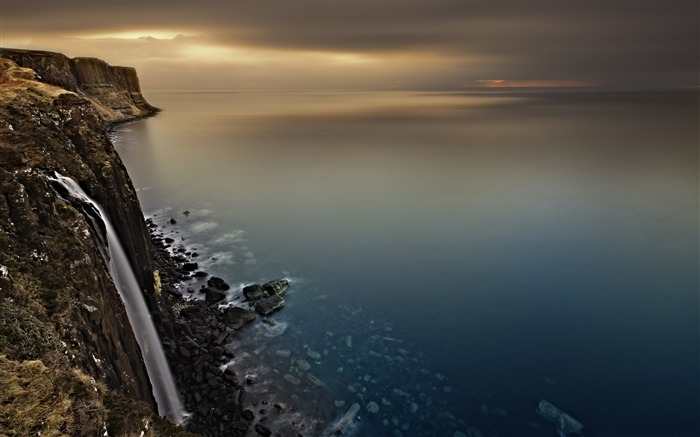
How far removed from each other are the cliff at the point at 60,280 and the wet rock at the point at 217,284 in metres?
4.96

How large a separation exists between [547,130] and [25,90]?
10618 cm

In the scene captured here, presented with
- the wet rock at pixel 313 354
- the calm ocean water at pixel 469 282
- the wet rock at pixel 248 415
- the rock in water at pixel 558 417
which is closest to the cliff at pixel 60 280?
the wet rock at pixel 248 415

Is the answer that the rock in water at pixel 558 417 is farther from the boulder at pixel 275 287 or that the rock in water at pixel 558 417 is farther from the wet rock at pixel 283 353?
the boulder at pixel 275 287

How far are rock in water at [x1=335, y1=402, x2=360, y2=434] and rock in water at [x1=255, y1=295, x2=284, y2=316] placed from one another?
23.5ft

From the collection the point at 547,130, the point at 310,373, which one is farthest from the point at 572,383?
the point at 547,130

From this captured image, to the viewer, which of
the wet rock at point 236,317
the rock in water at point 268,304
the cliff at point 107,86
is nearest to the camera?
the wet rock at point 236,317

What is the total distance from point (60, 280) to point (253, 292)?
12503 mm

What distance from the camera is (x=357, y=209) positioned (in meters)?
37.6

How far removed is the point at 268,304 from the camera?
2048cm

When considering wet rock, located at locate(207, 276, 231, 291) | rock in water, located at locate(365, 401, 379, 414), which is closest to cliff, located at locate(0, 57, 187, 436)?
wet rock, located at locate(207, 276, 231, 291)

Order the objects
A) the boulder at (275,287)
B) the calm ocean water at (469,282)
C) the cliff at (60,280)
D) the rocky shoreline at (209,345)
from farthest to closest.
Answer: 1. the boulder at (275,287)
2. the calm ocean water at (469,282)
3. the rocky shoreline at (209,345)
4. the cliff at (60,280)

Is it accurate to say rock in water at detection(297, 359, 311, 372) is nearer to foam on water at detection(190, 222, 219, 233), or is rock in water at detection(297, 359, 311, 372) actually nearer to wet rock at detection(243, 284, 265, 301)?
wet rock at detection(243, 284, 265, 301)

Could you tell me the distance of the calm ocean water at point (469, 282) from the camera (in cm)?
1526

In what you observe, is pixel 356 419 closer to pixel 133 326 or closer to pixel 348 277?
pixel 133 326
